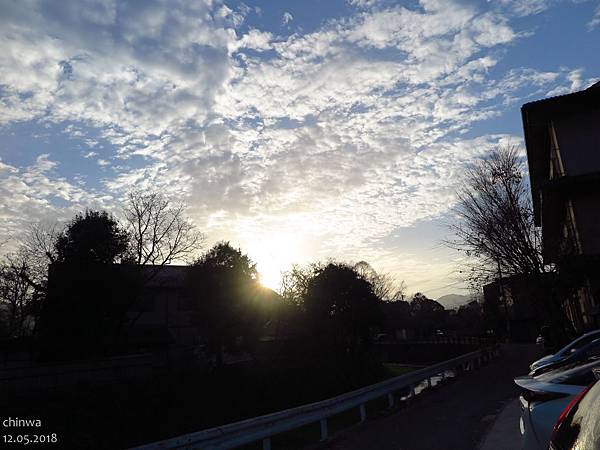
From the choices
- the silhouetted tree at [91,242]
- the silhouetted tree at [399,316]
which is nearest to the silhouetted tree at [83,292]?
the silhouetted tree at [91,242]

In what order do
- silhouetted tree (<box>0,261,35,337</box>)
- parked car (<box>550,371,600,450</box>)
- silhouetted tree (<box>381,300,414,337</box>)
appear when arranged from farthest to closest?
silhouetted tree (<box>381,300,414,337</box>) < silhouetted tree (<box>0,261,35,337</box>) < parked car (<box>550,371,600,450</box>)

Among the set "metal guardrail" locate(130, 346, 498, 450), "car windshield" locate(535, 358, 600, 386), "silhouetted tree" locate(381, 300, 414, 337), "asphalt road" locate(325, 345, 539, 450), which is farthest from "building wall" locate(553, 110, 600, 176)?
"silhouetted tree" locate(381, 300, 414, 337)

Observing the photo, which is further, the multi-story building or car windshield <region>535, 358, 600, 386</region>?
the multi-story building

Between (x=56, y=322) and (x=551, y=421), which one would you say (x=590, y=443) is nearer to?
(x=551, y=421)

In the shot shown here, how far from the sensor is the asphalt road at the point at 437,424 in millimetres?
7469

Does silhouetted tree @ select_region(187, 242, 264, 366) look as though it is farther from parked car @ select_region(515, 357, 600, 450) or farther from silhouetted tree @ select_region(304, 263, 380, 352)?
parked car @ select_region(515, 357, 600, 450)

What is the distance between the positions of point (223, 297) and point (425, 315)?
6923cm

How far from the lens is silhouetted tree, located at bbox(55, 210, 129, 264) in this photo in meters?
25.1

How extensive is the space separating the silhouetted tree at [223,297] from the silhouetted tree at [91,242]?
5617 millimetres

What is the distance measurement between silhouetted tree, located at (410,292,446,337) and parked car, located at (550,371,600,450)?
251 feet

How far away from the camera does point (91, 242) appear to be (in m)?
25.6

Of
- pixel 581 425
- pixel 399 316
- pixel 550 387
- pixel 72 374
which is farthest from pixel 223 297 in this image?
pixel 399 316

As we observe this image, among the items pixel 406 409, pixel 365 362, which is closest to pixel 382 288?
pixel 365 362

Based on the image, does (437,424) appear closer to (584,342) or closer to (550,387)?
(584,342)
